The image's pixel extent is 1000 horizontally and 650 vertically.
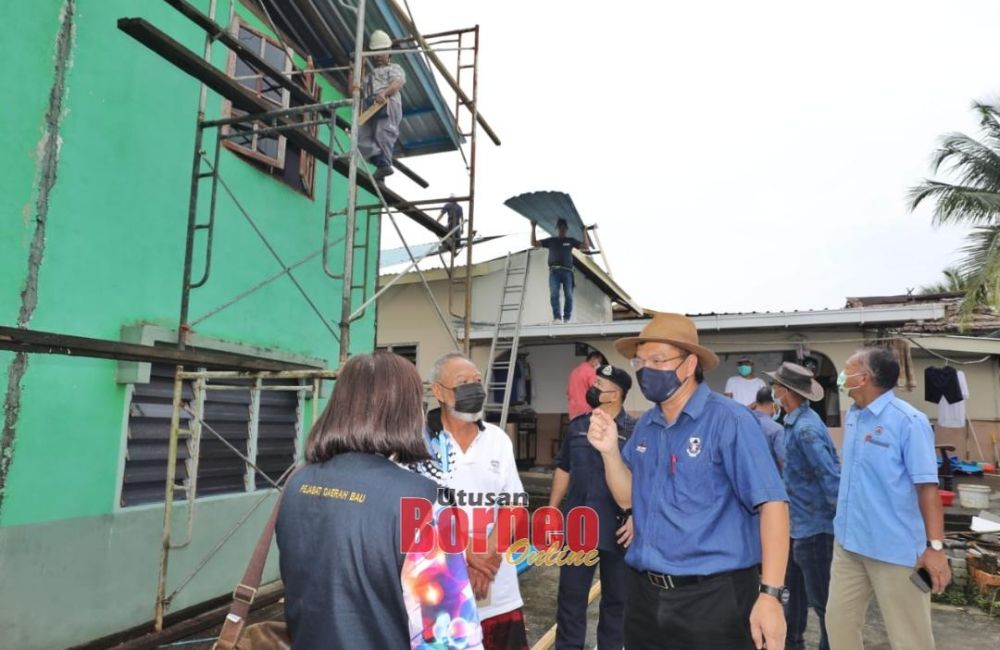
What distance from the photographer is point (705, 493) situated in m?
2.48

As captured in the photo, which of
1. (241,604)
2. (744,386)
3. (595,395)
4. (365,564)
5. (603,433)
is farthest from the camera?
(744,386)

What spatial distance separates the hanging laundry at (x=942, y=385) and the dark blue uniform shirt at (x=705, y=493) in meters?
10.0

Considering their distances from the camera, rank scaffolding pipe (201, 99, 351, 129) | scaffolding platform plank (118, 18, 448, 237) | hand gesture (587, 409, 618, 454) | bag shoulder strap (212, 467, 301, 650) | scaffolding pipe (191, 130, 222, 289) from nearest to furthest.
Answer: bag shoulder strap (212, 467, 301, 650), hand gesture (587, 409, 618, 454), scaffolding platform plank (118, 18, 448, 237), scaffolding pipe (201, 99, 351, 129), scaffolding pipe (191, 130, 222, 289)

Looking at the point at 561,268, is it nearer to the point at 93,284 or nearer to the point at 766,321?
the point at 766,321

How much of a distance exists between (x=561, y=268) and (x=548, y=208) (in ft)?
3.75

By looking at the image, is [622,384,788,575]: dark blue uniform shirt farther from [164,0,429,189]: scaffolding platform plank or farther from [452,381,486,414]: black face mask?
[164,0,429,189]: scaffolding platform plank

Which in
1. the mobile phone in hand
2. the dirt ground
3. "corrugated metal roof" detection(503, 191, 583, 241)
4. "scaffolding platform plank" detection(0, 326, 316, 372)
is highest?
Result: "corrugated metal roof" detection(503, 191, 583, 241)

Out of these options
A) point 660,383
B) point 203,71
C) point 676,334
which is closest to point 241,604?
point 660,383

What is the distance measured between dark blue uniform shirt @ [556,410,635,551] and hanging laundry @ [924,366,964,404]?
8.85 metres

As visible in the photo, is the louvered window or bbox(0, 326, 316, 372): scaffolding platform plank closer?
bbox(0, 326, 316, 372): scaffolding platform plank

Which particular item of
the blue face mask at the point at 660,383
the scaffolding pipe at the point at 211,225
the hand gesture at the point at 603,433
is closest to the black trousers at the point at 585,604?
the hand gesture at the point at 603,433

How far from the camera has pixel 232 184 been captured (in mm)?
5691

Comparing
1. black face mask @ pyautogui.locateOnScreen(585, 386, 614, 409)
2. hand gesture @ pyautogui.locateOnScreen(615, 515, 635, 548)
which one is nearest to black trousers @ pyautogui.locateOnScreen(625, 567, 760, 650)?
hand gesture @ pyautogui.locateOnScreen(615, 515, 635, 548)

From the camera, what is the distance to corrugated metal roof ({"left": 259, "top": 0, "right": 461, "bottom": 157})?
6613 millimetres
